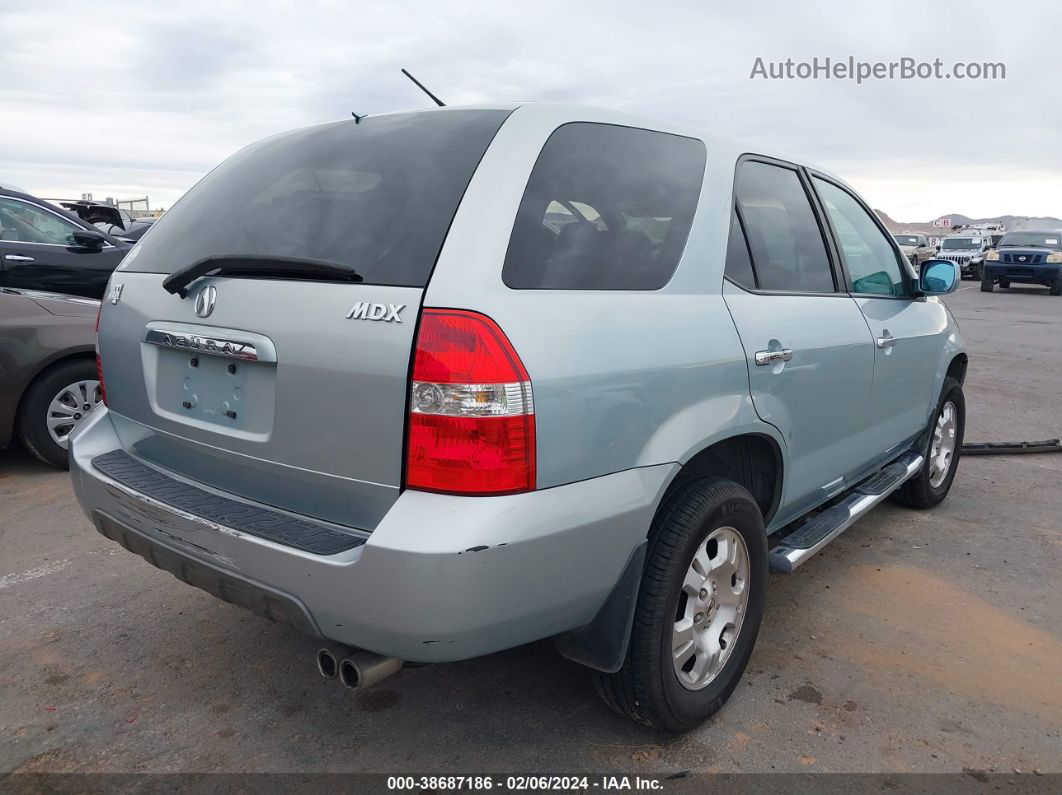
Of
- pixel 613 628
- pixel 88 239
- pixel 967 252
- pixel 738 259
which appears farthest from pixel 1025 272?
pixel 613 628

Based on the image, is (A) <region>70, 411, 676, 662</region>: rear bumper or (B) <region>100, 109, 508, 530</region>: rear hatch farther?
(B) <region>100, 109, 508, 530</region>: rear hatch

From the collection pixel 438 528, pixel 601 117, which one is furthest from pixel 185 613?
pixel 601 117

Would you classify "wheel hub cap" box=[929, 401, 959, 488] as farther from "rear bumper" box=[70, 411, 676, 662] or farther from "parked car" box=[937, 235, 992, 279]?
"parked car" box=[937, 235, 992, 279]

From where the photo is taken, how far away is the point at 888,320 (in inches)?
144

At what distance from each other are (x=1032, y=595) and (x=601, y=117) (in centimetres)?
275

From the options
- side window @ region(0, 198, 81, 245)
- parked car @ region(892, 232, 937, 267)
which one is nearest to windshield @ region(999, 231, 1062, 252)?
parked car @ region(892, 232, 937, 267)

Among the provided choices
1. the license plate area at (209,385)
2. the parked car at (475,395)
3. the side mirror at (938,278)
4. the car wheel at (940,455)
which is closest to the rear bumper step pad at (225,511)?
the parked car at (475,395)

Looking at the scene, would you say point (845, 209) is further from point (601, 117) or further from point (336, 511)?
point (336, 511)

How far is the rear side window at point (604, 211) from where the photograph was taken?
209 cm

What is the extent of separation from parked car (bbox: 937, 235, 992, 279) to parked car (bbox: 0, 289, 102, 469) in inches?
1223

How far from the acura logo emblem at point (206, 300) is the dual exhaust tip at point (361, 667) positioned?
3.14ft

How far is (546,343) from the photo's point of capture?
1.95 meters

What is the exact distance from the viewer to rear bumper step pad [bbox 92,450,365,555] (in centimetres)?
201

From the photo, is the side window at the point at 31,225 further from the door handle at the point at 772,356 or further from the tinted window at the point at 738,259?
the door handle at the point at 772,356
